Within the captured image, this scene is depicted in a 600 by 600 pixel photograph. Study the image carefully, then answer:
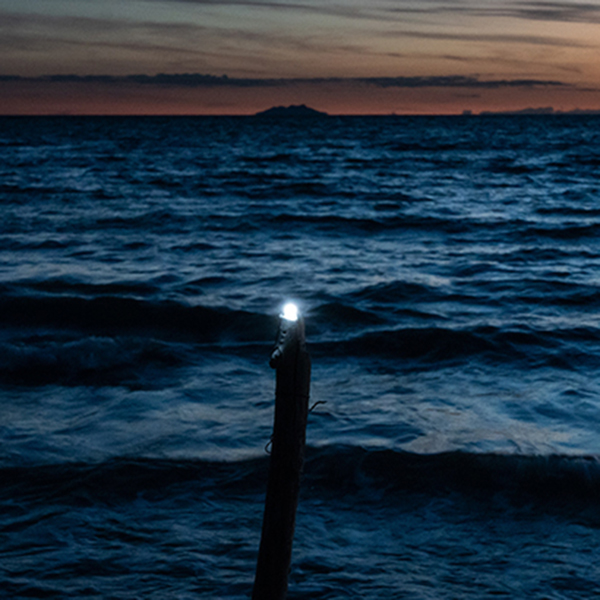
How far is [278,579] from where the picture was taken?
3.27m

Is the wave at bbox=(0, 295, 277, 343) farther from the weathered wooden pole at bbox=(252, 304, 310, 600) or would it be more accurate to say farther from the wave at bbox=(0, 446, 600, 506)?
the weathered wooden pole at bbox=(252, 304, 310, 600)

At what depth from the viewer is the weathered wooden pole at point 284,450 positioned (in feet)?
10.0

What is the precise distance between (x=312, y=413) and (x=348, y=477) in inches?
62.0

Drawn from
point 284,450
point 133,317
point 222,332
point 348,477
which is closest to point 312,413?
point 348,477

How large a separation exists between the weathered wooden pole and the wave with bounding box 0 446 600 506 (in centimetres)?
315

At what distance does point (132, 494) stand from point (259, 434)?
172 cm

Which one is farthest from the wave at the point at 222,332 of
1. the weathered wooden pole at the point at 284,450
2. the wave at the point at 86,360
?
the weathered wooden pole at the point at 284,450

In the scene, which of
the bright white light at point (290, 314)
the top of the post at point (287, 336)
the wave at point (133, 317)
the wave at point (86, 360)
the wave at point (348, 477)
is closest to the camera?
the top of the post at point (287, 336)

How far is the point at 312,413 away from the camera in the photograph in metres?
8.18

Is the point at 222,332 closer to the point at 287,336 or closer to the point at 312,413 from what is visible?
the point at 312,413

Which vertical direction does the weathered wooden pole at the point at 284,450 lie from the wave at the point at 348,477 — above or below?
above

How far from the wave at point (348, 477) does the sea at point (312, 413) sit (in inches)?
0.9

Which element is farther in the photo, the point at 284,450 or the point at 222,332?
the point at 222,332

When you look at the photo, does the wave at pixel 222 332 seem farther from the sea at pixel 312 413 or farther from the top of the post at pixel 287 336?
the top of the post at pixel 287 336
